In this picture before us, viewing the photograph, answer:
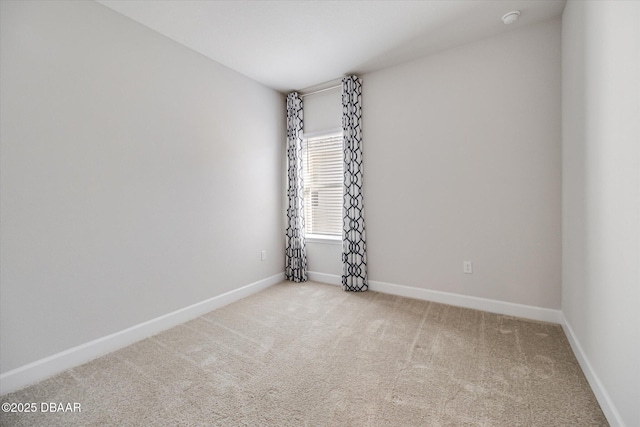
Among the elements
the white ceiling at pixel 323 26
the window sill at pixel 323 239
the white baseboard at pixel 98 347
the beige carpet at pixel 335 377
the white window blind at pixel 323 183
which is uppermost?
the white ceiling at pixel 323 26

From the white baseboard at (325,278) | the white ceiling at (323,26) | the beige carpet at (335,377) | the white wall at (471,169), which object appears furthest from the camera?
the white baseboard at (325,278)

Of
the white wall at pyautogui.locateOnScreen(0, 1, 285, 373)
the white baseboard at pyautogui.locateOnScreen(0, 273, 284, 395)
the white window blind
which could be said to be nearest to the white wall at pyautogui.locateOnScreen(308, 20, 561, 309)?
the white window blind

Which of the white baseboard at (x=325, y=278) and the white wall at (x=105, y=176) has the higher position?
the white wall at (x=105, y=176)

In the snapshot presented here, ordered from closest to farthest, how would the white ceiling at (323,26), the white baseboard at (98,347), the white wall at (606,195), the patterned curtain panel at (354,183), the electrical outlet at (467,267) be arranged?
the white wall at (606,195) < the white baseboard at (98,347) < the white ceiling at (323,26) < the electrical outlet at (467,267) < the patterned curtain panel at (354,183)

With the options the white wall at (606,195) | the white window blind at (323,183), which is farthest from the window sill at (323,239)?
the white wall at (606,195)

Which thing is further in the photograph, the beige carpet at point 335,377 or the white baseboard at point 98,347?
the white baseboard at point 98,347

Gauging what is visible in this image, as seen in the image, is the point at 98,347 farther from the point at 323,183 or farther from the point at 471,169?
the point at 471,169

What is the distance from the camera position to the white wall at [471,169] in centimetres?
243

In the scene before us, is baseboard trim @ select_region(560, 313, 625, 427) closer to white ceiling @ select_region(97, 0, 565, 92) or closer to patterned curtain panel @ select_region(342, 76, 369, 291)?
patterned curtain panel @ select_region(342, 76, 369, 291)

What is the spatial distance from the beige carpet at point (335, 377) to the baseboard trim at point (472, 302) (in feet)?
0.39

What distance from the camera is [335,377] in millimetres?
1756

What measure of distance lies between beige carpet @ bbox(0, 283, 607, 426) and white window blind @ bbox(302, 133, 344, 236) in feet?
4.93

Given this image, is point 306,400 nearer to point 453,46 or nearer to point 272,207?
point 272,207

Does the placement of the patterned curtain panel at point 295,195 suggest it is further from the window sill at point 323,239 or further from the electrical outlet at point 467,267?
the electrical outlet at point 467,267
